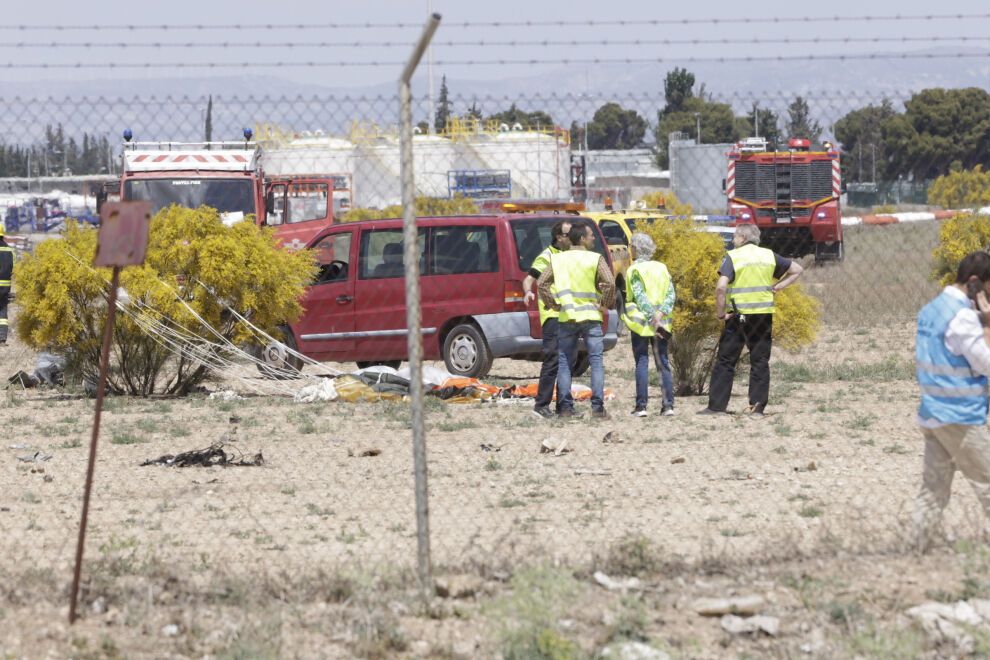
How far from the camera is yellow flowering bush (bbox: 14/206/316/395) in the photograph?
519 inches

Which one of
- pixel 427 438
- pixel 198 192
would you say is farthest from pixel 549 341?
pixel 198 192

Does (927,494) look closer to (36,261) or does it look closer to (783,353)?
(36,261)

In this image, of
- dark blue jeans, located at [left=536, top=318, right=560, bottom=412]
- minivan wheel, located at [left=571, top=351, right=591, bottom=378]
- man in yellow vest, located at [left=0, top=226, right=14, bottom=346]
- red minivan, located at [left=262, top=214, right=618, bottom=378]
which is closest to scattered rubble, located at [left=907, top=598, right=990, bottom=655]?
dark blue jeans, located at [left=536, top=318, right=560, bottom=412]

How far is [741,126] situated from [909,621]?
168 feet

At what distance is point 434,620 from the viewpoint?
19.0ft

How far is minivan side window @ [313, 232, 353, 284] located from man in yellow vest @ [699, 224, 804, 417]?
14.5ft

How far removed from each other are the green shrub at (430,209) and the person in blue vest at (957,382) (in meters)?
21.7

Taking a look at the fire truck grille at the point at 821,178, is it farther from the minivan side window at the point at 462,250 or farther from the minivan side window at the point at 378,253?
the minivan side window at the point at 462,250

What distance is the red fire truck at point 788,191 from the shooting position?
99.0 ft

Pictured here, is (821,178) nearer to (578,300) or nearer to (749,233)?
(749,233)

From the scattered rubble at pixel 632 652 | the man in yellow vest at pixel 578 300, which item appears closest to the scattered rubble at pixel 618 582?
the scattered rubble at pixel 632 652

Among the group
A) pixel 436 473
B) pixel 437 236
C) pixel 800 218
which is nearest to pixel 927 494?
pixel 436 473

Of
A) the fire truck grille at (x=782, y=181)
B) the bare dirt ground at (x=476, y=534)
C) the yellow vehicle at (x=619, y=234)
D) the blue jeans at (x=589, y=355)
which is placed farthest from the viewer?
the fire truck grille at (x=782, y=181)

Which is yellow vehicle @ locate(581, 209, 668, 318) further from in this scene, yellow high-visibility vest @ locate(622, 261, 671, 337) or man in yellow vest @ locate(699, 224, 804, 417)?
man in yellow vest @ locate(699, 224, 804, 417)
